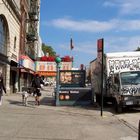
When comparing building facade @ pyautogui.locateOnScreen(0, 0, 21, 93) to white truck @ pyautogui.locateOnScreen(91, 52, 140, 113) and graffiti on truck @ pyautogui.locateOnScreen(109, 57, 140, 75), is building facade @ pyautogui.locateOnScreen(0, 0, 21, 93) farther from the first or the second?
graffiti on truck @ pyautogui.locateOnScreen(109, 57, 140, 75)

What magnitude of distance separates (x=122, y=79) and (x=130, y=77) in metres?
0.42

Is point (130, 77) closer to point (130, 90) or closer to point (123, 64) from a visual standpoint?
point (130, 90)

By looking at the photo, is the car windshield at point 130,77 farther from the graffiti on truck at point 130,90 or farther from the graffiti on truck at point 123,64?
the graffiti on truck at point 123,64

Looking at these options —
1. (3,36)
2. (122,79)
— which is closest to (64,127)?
(122,79)

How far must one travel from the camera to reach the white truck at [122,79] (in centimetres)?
1950

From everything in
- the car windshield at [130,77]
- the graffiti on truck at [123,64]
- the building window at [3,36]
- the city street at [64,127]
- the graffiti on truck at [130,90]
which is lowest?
the city street at [64,127]

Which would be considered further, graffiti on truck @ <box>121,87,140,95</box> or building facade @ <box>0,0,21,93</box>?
building facade @ <box>0,0,21,93</box>

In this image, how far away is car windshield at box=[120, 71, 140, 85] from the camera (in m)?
20.0

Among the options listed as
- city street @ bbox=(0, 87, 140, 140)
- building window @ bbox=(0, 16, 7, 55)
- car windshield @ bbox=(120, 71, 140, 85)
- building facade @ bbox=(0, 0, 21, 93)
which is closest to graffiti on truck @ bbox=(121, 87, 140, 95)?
car windshield @ bbox=(120, 71, 140, 85)

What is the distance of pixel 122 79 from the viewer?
20.1 m

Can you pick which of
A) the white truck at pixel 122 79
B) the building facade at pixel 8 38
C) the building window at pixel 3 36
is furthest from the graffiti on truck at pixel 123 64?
the building window at pixel 3 36

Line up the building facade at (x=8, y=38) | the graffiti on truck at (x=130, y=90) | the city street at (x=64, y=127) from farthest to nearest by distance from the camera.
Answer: the building facade at (x=8, y=38)
the graffiti on truck at (x=130, y=90)
the city street at (x=64, y=127)

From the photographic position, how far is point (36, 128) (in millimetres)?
13297

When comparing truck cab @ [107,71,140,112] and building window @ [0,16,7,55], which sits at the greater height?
building window @ [0,16,7,55]
